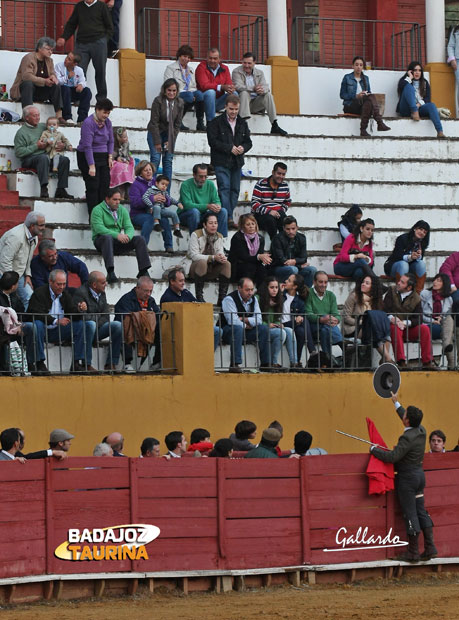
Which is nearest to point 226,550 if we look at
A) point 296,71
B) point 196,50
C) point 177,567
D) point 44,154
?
point 177,567

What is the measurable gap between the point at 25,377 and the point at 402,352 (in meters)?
4.80

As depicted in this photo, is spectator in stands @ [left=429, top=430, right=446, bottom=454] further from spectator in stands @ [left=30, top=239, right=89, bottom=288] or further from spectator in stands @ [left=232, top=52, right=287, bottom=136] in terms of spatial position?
spectator in stands @ [left=232, top=52, right=287, bottom=136]

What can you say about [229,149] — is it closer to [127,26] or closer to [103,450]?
[127,26]

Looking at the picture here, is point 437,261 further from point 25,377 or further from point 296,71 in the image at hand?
point 25,377

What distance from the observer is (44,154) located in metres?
23.8

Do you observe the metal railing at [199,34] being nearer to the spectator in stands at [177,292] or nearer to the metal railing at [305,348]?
the metal railing at [305,348]

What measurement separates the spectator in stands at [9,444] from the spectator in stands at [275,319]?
446 cm

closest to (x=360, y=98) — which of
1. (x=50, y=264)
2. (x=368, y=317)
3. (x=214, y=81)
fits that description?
(x=214, y=81)

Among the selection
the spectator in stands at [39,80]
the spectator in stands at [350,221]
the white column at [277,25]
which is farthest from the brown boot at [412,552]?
the white column at [277,25]

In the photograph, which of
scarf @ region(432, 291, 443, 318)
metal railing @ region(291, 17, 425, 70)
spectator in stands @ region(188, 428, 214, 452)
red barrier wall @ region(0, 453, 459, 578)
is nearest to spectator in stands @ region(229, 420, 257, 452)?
spectator in stands @ region(188, 428, 214, 452)

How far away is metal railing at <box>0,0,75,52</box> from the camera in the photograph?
29875 millimetres

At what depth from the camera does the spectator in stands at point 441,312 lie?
71.4ft

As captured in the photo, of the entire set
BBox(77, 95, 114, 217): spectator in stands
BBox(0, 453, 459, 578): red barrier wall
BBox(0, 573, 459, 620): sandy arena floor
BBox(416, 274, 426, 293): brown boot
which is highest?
BBox(77, 95, 114, 217): spectator in stands

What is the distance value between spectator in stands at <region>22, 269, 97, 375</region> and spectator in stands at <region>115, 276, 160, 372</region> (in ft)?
1.81
